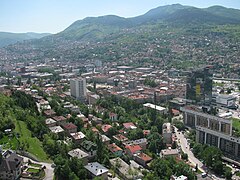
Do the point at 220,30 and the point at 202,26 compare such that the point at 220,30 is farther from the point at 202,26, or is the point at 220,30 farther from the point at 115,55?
the point at 115,55

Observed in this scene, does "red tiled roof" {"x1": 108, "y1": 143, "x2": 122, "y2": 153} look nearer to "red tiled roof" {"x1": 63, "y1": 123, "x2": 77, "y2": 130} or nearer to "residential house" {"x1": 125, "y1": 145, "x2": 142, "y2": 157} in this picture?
"residential house" {"x1": 125, "y1": 145, "x2": 142, "y2": 157}

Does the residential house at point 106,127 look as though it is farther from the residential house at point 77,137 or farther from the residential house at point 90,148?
the residential house at point 90,148

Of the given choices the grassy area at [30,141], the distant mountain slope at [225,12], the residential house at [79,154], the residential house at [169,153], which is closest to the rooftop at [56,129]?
the grassy area at [30,141]

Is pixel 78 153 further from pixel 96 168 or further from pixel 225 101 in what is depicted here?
pixel 225 101

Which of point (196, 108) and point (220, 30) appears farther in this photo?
point (220, 30)

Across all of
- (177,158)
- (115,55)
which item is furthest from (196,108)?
(115,55)

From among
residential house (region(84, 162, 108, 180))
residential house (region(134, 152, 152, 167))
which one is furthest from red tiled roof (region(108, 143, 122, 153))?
residential house (region(84, 162, 108, 180))
